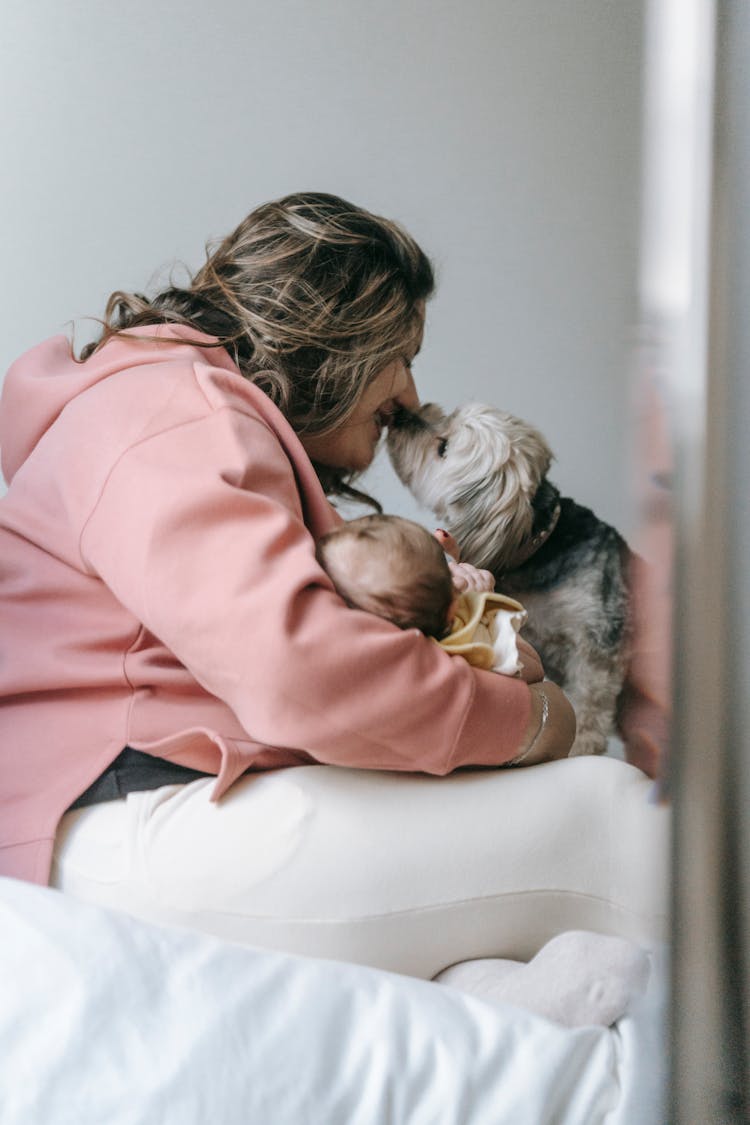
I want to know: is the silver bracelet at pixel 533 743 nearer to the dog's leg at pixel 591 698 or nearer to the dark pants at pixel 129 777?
the dark pants at pixel 129 777

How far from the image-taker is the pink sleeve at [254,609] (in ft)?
2.76

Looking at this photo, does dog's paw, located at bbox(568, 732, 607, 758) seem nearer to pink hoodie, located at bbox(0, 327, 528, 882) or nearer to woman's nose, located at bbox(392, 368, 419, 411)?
woman's nose, located at bbox(392, 368, 419, 411)

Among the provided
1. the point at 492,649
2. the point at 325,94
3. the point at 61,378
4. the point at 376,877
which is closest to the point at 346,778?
the point at 376,877

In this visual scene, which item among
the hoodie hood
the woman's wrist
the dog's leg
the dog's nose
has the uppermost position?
the hoodie hood

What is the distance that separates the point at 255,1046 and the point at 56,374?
2.25 feet

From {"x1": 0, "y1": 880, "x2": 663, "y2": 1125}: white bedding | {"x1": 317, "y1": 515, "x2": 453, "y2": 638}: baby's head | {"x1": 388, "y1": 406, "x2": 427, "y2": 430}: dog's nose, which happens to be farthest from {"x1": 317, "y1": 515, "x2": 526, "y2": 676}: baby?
{"x1": 388, "y1": 406, "x2": 427, "y2": 430}: dog's nose

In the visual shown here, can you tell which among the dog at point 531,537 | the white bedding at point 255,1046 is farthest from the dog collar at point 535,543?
the white bedding at point 255,1046

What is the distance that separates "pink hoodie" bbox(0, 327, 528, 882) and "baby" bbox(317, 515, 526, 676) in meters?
0.06

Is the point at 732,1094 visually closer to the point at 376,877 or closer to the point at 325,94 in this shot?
the point at 376,877

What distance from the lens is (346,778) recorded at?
0.94m

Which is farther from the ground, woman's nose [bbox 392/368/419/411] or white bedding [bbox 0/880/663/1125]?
woman's nose [bbox 392/368/419/411]

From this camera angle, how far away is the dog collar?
5.59ft

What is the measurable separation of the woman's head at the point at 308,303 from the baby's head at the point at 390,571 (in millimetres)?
223

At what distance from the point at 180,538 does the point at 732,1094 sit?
2.17ft
